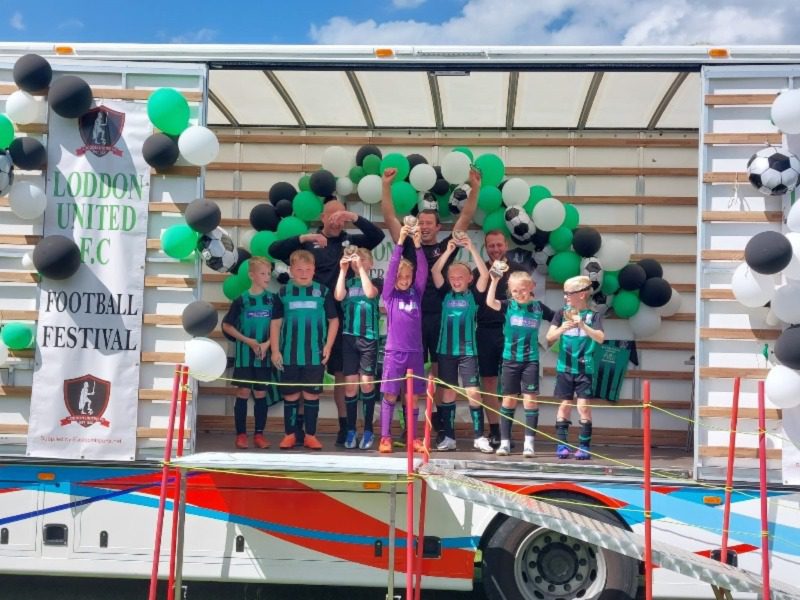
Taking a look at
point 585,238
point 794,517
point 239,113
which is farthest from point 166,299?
point 794,517

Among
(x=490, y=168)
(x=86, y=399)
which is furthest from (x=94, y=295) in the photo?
(x=490, y=168)

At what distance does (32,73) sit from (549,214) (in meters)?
4.33

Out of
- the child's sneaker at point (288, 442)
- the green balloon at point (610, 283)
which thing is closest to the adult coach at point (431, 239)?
the child's sneaker at point (288, 442)

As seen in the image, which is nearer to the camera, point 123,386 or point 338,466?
point 338,466

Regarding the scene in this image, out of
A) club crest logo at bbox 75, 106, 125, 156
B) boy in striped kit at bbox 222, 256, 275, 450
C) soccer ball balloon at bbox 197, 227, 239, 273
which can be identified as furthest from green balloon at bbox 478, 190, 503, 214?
club crest logo at bbox 75, 106, 125, 156

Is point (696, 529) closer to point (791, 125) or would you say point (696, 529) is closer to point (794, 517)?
point (794, 517)

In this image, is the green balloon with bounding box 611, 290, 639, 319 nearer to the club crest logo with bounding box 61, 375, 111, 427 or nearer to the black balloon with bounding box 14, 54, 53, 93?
the club crest logo with bounding box 61, 375, 111, 427

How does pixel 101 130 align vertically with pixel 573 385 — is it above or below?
above

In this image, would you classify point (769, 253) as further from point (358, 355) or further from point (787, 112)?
point (358, 355)

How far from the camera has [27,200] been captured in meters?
5.96

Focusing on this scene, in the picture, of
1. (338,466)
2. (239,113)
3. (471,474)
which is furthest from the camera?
(239,113)

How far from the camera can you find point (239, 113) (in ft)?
27.7

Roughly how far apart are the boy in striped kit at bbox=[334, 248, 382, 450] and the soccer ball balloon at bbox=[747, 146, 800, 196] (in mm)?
3041

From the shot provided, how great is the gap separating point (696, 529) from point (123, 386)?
3.89 metres
